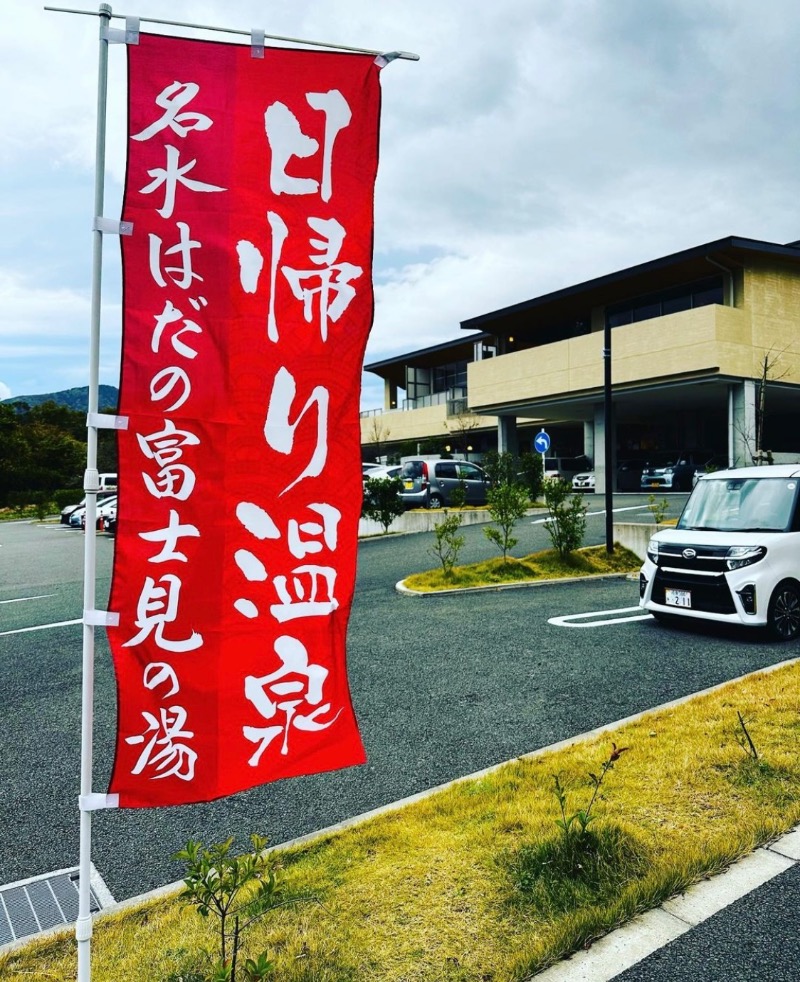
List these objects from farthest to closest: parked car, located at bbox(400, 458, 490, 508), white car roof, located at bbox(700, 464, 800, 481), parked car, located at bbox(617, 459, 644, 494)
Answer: parked car, located at bbox(617, 459, 644, 494) → parked car, located at bbox(400, 458, 490, 508) → white car roof, located at bbox(700, 464, 800, 481)

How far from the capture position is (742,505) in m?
8.18

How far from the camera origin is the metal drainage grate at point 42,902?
10.1 ft

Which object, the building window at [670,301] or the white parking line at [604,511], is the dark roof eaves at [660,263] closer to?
the building window at [670,301]

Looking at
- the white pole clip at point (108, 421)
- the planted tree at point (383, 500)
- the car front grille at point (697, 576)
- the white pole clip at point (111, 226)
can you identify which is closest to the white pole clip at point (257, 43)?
the white pole clip at point (111, 226)

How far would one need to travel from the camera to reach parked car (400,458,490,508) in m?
22.5

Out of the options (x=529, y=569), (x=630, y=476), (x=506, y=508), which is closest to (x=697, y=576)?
(x=529, y=569)

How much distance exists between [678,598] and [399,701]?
3.68 meters

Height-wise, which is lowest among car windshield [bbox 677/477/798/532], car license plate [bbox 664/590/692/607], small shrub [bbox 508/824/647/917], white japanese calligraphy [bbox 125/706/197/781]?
small shrub [bbox 508/824/647/917]

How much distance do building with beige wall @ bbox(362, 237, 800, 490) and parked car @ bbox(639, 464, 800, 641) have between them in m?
5.37

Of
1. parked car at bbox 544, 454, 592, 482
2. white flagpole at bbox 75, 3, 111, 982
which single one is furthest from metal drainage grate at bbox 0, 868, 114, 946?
parked car at bbox 544, 454, 592, 482

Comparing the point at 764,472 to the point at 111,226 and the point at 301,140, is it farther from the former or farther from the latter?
the point at 111,226

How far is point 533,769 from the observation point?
4293mm

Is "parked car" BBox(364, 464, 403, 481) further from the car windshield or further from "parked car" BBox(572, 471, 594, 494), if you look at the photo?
the car windshield

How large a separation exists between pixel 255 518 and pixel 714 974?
2.35m
